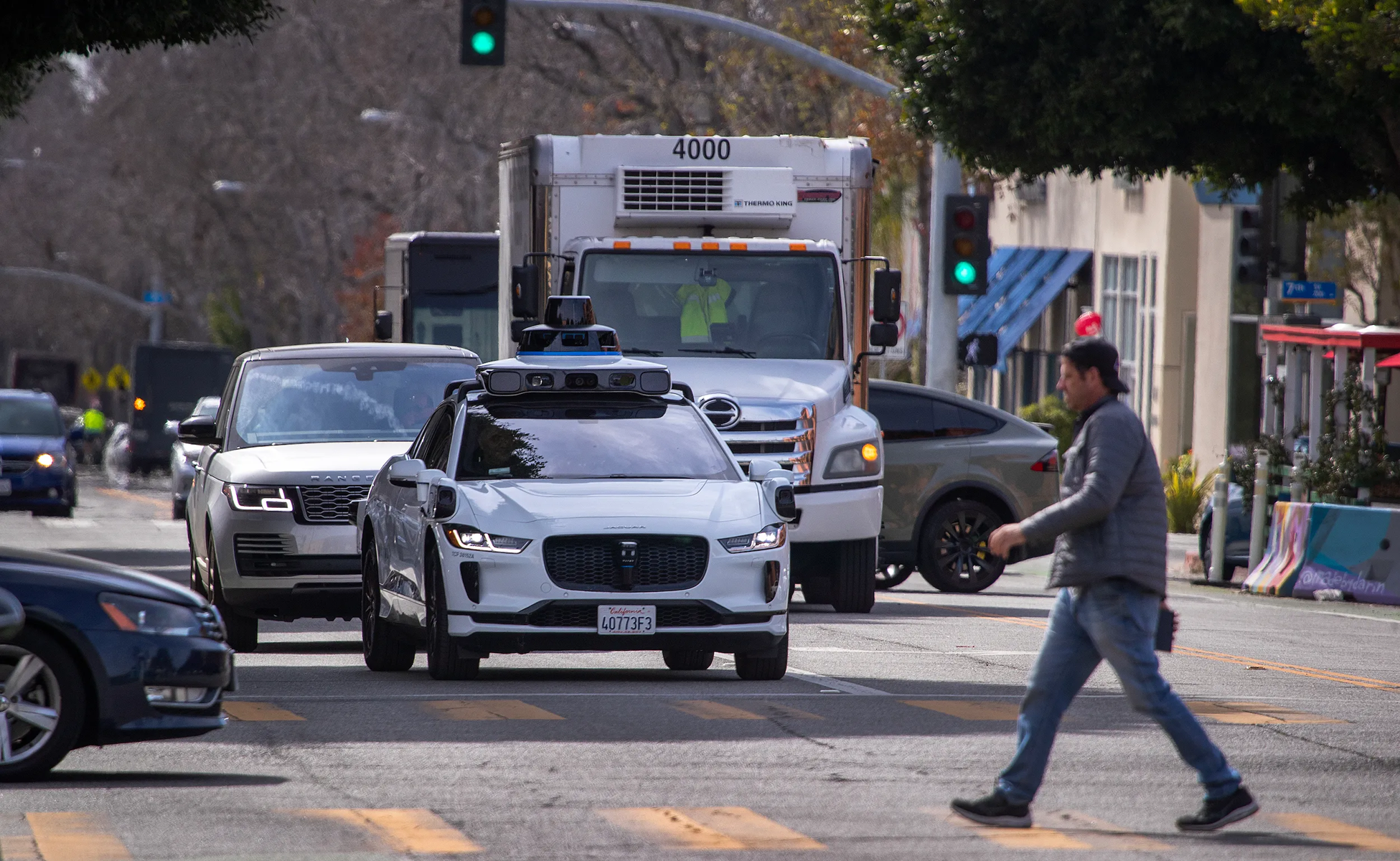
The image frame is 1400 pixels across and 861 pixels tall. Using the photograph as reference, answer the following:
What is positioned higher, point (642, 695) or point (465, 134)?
point (465, 134)

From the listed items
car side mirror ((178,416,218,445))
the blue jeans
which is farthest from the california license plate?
car side mirror ((178,416,218,445))

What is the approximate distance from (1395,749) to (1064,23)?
14.7m

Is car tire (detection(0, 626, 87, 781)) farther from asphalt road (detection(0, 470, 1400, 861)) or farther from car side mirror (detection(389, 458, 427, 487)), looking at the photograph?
car side mirror (detection(389, 458, 427, 487))

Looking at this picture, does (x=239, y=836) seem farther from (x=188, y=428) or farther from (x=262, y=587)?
(x=188, y=428)

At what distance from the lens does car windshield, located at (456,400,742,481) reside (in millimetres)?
13148

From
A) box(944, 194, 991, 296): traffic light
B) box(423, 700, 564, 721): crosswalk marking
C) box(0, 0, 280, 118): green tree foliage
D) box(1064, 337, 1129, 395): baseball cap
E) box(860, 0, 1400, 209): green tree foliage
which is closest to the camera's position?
box(1064, 337, 1129, 395): baseball cap

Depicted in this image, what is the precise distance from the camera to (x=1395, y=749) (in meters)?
10.8

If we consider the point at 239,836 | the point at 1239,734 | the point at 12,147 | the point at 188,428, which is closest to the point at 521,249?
the point at 188,428

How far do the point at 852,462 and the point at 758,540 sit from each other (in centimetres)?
500

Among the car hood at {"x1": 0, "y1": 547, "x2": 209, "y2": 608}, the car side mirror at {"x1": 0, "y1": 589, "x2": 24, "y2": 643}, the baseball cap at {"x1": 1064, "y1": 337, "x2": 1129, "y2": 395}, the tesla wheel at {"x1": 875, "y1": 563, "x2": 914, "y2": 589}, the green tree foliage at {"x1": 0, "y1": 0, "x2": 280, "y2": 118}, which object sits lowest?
the tesla wheel at {"x1": 875, "y1": 563, "x2": 914, "y2": 589}

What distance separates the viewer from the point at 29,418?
35.2 meters

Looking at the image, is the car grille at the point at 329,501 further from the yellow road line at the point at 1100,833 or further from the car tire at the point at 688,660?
the yellow road line at the point at 1100,833

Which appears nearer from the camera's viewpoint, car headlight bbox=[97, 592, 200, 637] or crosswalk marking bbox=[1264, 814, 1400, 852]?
crosswalk marking bbox=[1264, 814, 1400, 852]

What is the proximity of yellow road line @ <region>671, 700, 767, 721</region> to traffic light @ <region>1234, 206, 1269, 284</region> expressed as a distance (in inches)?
603
